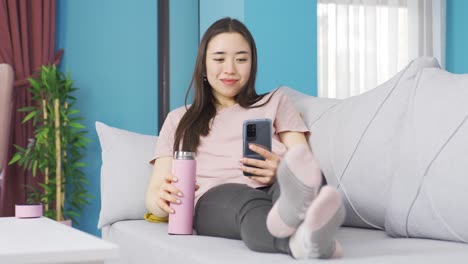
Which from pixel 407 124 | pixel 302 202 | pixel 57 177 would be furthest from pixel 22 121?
pixel 302 202

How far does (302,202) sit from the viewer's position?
1151 mm

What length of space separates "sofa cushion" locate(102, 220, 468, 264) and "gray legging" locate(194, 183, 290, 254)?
0.08 ft

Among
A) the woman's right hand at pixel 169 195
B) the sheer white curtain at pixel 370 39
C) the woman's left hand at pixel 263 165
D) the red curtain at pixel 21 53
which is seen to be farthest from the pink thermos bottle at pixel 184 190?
the sheer white curtain at pixel 370 39

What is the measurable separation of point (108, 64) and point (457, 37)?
2.83 m

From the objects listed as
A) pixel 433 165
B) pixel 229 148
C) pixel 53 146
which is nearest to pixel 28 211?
pixel 229 148

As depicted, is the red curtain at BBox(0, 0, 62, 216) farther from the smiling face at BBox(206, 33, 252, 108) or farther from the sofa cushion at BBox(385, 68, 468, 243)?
the sofa cushion at BBox(385, 68, 468, 243)

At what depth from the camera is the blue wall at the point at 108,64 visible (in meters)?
4.09

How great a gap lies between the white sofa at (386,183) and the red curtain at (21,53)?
200cm

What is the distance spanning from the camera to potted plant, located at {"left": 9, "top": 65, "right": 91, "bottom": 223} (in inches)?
146

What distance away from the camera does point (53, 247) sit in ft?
4.12

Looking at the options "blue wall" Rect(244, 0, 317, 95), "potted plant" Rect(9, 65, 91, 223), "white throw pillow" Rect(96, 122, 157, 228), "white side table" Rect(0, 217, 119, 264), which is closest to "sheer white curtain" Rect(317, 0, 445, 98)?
"blue wall" Rect(244, 0, 317, 95)

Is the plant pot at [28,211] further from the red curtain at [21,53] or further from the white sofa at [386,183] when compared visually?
the red curtain at [21,53]

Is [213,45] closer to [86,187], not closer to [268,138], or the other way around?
[268,138]

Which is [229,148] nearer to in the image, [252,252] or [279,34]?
[252,252]
